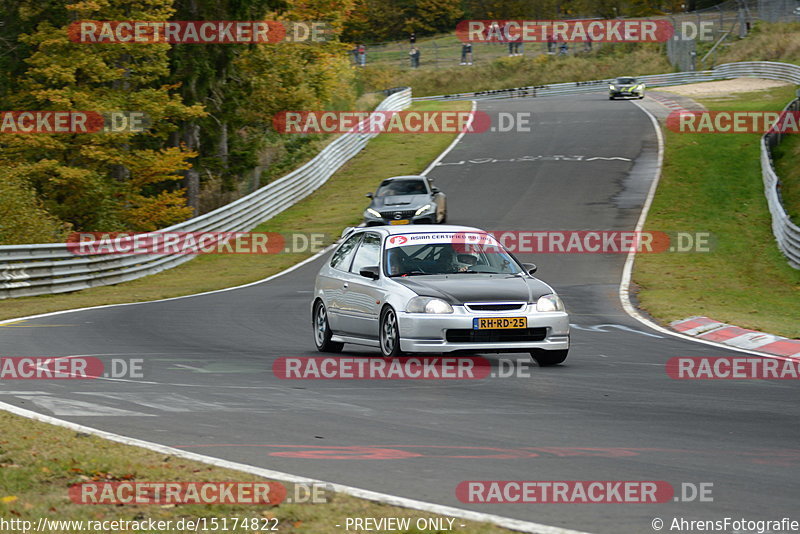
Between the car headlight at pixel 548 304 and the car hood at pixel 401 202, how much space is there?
764 inches

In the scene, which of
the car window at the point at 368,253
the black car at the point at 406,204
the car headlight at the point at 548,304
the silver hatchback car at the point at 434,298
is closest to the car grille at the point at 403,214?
the black car at the point at 406,204

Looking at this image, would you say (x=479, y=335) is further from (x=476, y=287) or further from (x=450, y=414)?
(x=450, y=414)

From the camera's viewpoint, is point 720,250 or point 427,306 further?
point 720,250

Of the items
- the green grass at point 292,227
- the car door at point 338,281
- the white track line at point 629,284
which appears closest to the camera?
the car door at point 338,281

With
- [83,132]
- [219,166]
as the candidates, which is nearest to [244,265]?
[83,132]

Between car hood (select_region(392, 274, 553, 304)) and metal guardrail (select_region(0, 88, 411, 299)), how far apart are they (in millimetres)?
13362

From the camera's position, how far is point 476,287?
11.8 meters

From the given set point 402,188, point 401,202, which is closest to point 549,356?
point 401,202

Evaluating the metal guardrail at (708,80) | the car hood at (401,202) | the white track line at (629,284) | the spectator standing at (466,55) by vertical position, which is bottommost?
the white track line at (629,284)

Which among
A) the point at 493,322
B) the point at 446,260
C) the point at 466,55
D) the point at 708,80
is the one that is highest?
the point at 466,55

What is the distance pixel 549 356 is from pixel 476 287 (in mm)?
1068

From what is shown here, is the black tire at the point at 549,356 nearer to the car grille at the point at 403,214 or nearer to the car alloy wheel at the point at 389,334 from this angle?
the car alloy wheel at the point at 389,334

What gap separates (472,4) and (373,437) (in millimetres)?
110196

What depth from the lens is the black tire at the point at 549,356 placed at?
11.9 meters
